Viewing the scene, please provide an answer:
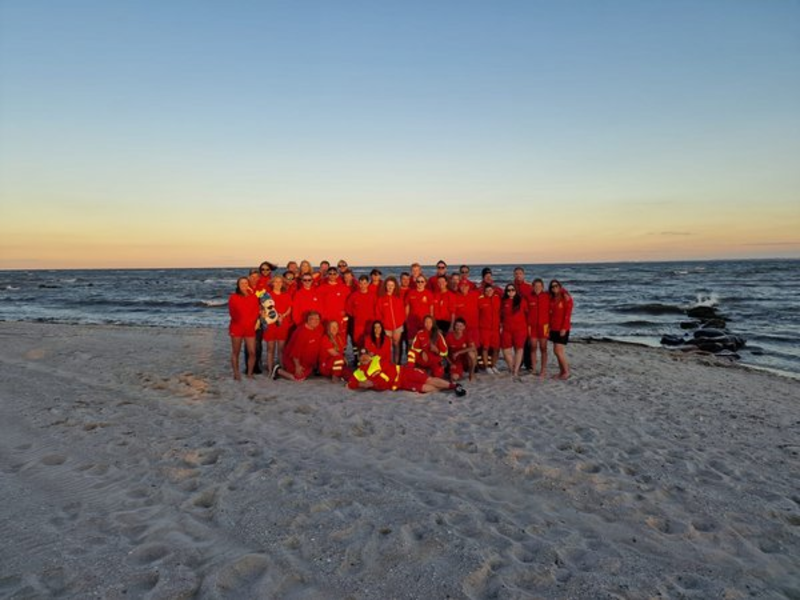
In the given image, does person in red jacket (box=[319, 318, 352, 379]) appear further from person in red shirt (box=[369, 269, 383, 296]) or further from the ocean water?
the ocean water

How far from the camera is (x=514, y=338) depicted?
29.4ft

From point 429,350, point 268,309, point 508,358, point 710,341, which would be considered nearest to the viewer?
point 429,350

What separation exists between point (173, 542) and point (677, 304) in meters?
28.2

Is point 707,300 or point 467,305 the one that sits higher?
point 467,305

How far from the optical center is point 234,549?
333cm

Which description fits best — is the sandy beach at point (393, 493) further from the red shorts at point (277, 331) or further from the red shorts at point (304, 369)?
the red shorts at point (277, 331)

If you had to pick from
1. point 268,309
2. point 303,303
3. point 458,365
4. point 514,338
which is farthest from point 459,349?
point 268,309

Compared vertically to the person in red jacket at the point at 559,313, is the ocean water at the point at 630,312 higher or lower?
lower

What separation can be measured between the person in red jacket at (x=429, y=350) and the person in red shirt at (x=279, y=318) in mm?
2239

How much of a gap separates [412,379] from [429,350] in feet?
2.77

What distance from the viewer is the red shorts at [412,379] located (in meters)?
7.74

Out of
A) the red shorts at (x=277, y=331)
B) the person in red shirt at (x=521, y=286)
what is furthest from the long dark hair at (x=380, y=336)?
the person in red shirt at (x=521, y=286)

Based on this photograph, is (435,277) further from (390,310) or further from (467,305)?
(390,310)

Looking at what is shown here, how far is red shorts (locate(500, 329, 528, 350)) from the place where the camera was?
891 cm
